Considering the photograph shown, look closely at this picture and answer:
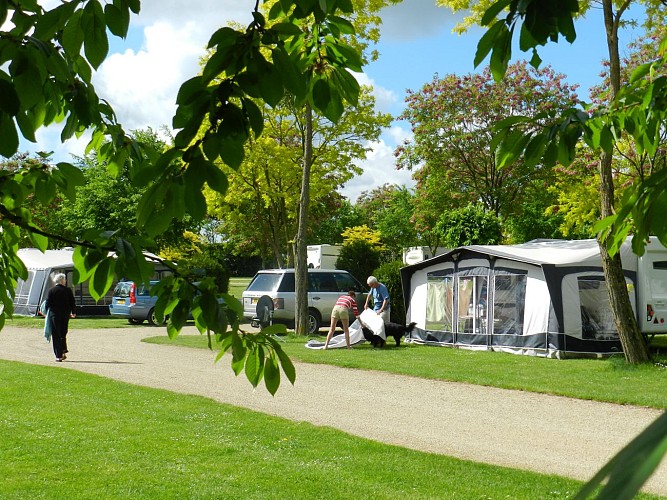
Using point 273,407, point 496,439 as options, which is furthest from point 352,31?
point 273,407

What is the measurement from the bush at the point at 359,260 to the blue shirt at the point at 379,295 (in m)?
12.7

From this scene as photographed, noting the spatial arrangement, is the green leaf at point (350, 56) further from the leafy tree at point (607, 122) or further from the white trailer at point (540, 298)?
the white trailer at point (540, 298)

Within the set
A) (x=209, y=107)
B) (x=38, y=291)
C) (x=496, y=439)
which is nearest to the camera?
(x=209, y=107)

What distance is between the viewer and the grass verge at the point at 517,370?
11281 millimetres

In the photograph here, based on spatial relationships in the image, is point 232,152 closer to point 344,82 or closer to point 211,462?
point 344,82

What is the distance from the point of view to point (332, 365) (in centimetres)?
1478

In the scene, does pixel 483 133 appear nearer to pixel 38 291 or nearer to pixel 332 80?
pixel 38 291

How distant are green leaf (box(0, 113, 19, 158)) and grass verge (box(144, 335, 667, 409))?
943cm

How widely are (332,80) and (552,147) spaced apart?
0.75 metres

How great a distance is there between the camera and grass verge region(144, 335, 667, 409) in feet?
37.0

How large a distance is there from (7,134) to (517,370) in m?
12.7

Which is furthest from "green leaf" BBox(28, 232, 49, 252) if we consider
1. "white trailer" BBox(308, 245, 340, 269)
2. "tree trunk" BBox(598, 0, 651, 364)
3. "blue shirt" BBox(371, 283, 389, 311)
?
"white trailer" BBox(308, 245, 340, 269)

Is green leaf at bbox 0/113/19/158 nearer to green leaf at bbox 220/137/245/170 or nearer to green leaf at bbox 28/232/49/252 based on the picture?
green leaf at bbox 220/137/245/170

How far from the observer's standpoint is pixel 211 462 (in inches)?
269
